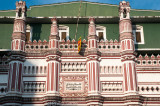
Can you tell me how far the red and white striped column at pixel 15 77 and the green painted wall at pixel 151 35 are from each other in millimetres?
10170

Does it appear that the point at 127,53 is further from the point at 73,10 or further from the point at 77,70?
the point at 73,10

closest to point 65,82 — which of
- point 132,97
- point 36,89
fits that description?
point 36,89

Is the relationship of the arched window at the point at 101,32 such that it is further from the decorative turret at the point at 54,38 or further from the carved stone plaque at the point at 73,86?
the carved stone plaque at the point at 73,86

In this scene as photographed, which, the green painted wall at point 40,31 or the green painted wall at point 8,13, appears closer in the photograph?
the green painted wall at point 40,31

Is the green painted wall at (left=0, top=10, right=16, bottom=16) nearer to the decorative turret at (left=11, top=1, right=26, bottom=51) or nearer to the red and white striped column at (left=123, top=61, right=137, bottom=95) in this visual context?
the decorative turret at (left=11, top=1, right=26, bottom=51)

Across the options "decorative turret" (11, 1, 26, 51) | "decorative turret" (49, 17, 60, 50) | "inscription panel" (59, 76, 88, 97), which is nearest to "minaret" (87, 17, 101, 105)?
"inscription panel" (59, 76, 88, 97)

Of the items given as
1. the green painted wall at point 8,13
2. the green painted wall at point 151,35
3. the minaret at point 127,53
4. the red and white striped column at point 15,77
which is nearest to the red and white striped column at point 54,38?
the red and white striped column at point 15,77

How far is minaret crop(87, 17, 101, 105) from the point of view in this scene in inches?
827

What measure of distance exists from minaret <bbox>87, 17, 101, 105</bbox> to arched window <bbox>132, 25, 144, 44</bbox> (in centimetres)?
419

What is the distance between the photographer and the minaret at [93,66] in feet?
68.9

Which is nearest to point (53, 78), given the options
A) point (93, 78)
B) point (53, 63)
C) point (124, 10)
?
point (53, 63)

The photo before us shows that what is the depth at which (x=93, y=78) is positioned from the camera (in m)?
21.8

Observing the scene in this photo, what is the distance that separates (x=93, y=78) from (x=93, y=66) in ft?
3.25

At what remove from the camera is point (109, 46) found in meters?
23.6
